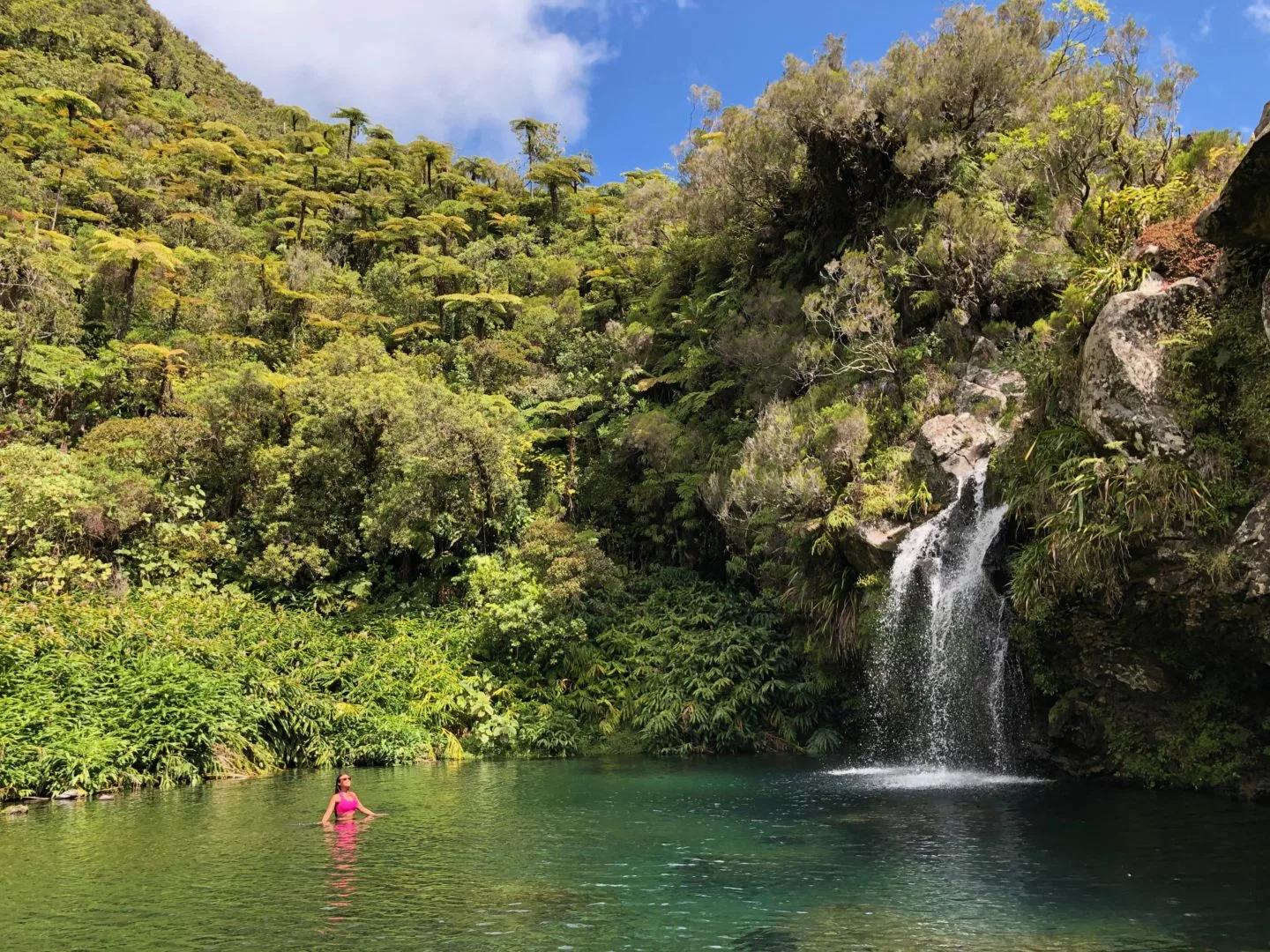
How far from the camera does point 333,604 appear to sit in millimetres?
25922

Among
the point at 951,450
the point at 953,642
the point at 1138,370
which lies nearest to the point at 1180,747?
the point at 953,642

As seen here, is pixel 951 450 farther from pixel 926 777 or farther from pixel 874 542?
pixel 926 777

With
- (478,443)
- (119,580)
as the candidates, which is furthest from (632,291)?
(119,580)

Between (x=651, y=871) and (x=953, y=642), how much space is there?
374 inches

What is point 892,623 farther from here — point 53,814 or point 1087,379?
point 53,814

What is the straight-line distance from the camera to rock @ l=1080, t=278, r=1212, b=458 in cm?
1261

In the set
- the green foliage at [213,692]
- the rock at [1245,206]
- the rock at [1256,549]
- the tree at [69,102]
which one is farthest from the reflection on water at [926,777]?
the tree at [69,102]

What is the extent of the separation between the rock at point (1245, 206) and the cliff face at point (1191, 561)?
0.02 meters

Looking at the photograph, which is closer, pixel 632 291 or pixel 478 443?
pixel 478 443

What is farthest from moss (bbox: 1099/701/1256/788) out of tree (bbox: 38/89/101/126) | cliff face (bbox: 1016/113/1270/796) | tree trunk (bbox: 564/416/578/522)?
tree (bbox: 38/89/101/126)

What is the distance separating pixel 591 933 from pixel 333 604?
2039 cm

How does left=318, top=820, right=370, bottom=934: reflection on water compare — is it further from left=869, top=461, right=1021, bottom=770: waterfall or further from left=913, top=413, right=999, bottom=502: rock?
left=913, top=413, right=999, bottom=502: rock

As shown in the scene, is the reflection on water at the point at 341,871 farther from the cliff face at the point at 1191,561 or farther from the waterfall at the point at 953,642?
the cliff face at the point at 1191,561

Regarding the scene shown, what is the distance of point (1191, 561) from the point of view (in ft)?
40.0
